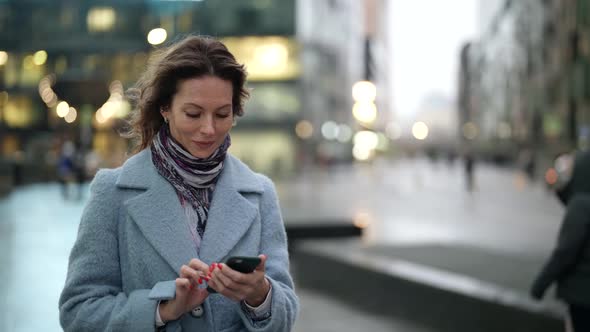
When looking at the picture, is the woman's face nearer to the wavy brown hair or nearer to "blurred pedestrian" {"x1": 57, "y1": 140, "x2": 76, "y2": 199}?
the wavy brown hair

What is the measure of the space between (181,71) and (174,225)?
52 centimetres

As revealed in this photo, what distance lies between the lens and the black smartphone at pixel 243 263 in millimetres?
2359

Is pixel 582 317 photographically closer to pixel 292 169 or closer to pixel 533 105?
pixel 292 169

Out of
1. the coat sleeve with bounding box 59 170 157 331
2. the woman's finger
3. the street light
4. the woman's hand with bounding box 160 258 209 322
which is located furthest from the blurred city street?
the woman's finger

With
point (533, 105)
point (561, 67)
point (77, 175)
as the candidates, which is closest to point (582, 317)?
point (77, 175)

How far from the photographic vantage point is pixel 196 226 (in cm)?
280

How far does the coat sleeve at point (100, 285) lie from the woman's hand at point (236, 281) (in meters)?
0.32

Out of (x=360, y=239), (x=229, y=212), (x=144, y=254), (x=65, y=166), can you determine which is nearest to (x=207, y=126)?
(x=229, y=212)

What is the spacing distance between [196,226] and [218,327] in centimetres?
36

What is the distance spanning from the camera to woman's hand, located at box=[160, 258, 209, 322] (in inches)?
94.9

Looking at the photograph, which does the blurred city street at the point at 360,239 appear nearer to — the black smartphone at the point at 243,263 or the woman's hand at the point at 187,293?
the woman's hand at the point at 187,293

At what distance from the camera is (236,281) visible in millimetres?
2398

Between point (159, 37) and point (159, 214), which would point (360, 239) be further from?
point (159, 214)

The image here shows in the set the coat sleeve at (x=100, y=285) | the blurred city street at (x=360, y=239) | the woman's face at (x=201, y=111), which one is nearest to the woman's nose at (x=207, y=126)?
the woman's face at (x=201, y=111)
